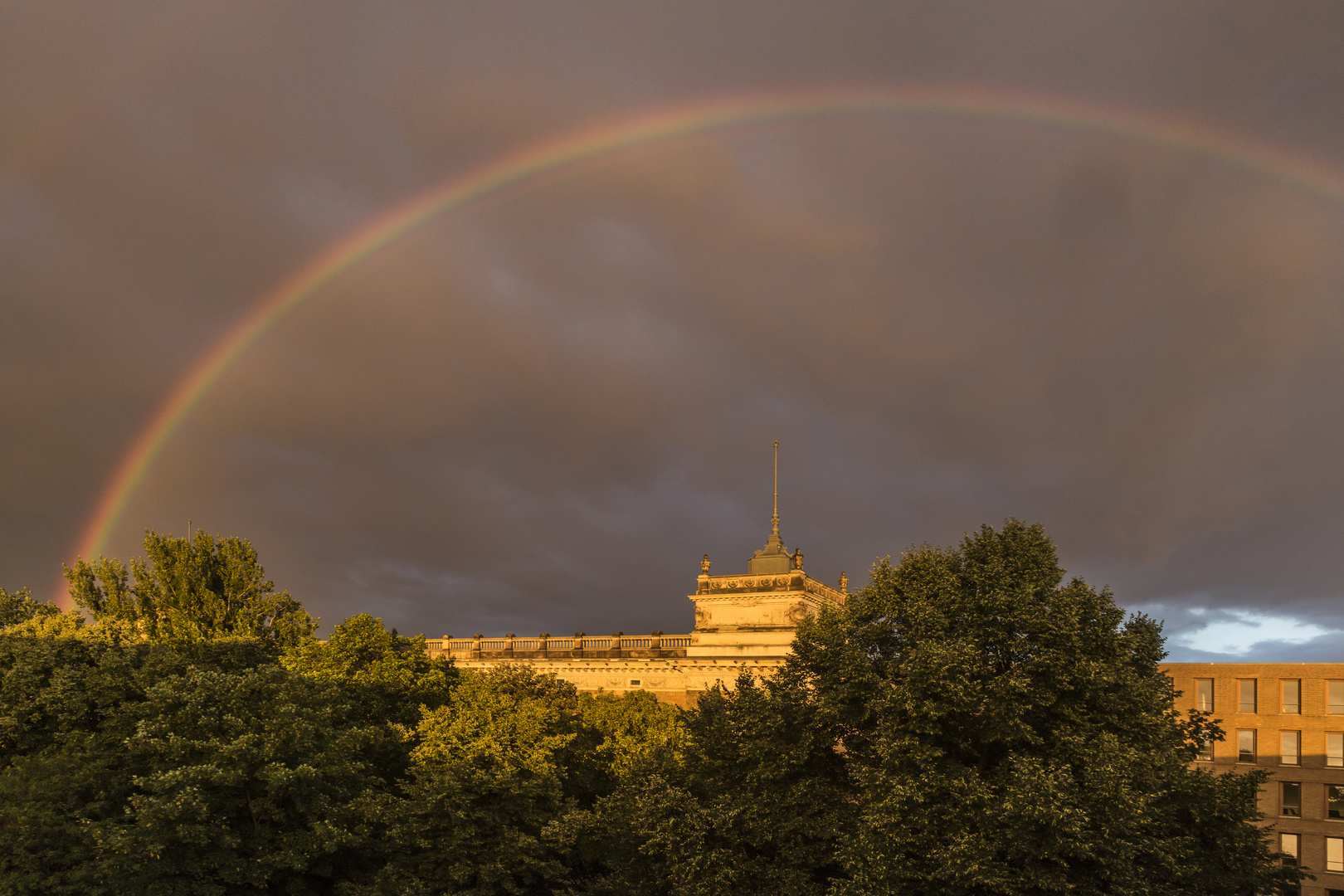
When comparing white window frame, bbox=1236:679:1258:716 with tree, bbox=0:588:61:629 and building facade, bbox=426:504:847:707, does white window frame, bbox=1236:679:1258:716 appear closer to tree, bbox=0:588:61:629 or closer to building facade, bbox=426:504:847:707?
building facade, bbox=426:504:847:707

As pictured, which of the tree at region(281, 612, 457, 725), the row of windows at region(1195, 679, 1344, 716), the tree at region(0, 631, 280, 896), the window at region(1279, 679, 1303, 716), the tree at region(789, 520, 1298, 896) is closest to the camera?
the tree at region(789, 520, 1298, 896)

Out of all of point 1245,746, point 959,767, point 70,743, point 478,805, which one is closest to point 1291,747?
point 1245,746

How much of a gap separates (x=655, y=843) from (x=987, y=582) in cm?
1668

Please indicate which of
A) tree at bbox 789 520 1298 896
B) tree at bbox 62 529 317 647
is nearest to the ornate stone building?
tree at bbox 62 529 317 647

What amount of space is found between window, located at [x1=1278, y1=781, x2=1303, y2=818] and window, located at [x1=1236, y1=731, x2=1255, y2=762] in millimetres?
2518

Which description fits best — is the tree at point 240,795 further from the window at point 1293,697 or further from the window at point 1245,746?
the window at point 1293,697

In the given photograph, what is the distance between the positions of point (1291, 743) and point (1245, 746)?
298cm

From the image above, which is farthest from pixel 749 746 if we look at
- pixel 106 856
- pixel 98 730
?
pixel 98 730

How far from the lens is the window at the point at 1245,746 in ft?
219

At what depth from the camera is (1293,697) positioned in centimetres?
6625

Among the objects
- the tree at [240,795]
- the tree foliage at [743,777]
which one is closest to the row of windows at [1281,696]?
the tree foliage at [743,777]

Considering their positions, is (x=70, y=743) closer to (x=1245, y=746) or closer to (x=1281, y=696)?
(x=1245, y=746)

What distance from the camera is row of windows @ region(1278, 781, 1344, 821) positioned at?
62750 millimetres

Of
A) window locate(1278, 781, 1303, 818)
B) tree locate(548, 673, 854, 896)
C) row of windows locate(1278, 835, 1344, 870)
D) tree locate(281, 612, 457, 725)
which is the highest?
tree locate(281, 612, 457, 725)
